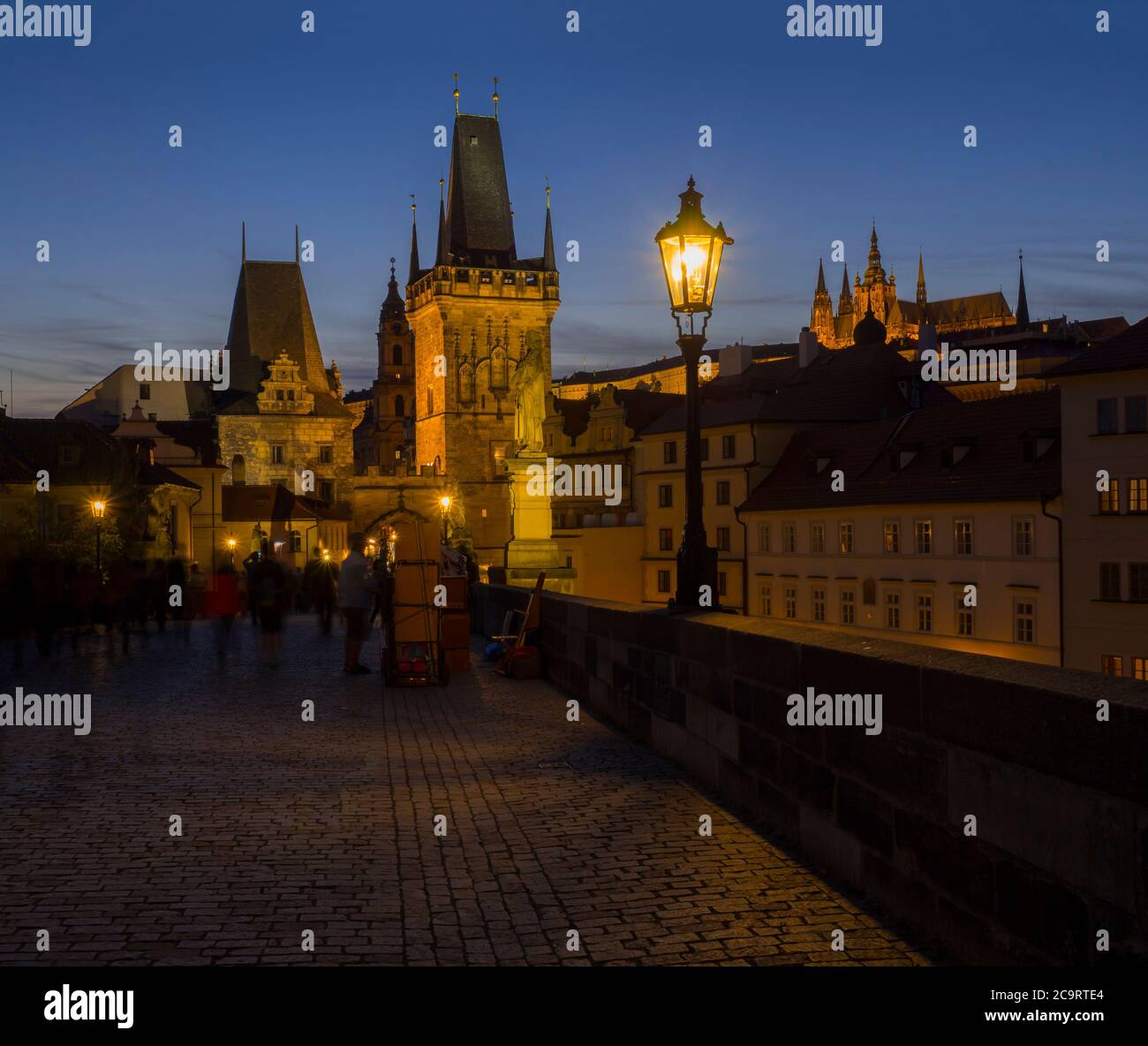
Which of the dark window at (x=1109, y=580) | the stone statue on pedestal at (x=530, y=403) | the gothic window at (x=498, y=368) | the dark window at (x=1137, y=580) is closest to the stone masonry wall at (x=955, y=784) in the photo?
the stone statue on pedestal at (x=530, y=403)

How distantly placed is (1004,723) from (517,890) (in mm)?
2600

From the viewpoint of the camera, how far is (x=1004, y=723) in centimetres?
475

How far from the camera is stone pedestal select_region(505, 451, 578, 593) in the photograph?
28.5 m

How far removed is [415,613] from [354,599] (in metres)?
1.15

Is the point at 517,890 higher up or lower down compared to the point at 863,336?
lower down

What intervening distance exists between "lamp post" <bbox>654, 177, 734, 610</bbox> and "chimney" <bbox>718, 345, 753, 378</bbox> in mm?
67020

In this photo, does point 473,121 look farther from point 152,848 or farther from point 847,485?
point 152,848

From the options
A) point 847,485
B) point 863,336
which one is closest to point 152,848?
point 847,485

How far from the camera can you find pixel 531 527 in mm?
29375

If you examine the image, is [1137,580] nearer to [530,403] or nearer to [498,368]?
[530,403]

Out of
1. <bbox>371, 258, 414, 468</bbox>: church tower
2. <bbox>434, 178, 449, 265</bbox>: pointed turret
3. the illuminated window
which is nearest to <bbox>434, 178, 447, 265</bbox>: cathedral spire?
<bbox>434, 178, 449, 265</bbox>: pointed turret

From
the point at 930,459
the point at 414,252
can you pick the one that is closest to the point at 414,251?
the point at 414,252

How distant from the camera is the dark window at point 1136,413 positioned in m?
39.0
